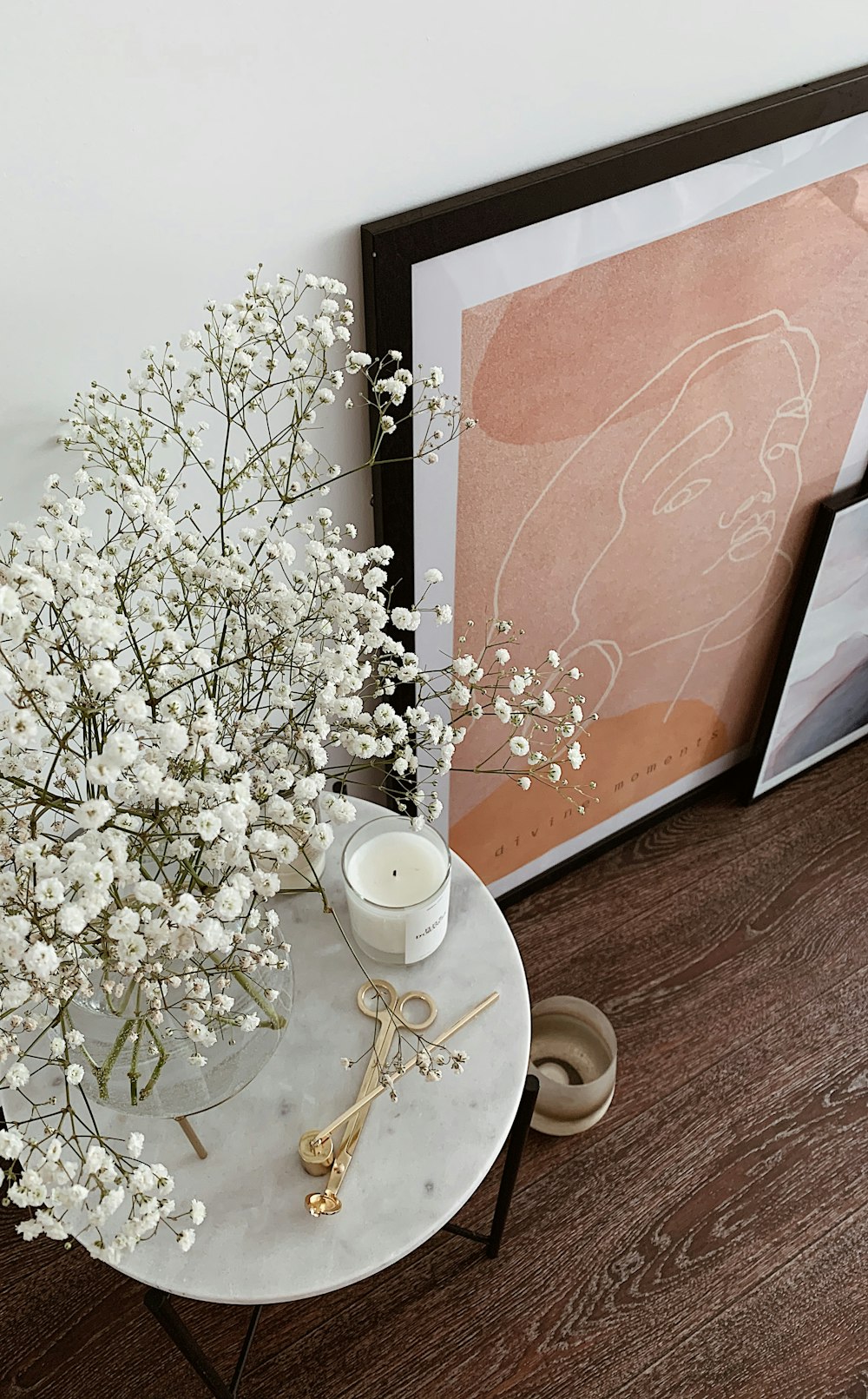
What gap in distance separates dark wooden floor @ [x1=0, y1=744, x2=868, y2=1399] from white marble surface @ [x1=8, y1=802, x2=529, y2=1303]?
0.57 metres

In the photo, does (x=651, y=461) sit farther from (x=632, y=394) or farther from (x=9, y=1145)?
(x=9, y=1145)

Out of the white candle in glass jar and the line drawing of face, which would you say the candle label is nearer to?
the white candle in glass jar

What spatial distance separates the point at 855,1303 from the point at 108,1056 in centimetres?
109

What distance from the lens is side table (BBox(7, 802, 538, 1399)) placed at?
88 cm

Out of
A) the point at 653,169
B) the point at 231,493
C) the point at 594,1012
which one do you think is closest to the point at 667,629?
the point at 594,1012

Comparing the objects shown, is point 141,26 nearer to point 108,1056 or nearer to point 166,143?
point 166,143

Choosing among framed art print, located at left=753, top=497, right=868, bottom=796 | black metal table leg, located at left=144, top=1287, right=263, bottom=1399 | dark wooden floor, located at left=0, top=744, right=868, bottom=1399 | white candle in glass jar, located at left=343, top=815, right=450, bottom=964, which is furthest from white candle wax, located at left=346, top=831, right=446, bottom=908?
framed art print, located at left=753, top=497, right=868, bottom=796

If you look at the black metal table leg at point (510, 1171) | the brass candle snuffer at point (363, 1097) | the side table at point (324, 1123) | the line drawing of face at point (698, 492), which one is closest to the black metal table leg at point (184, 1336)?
the side table at point (324, 1123)

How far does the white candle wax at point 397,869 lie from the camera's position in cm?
102

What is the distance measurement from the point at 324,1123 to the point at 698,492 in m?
0.87

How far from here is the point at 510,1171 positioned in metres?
1.22

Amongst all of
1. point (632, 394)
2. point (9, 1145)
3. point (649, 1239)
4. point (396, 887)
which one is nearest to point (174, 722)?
point (9, 1145)

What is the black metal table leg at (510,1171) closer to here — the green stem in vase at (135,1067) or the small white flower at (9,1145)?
the green stem in vase at (135,1067)

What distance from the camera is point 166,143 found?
30.5 inches
